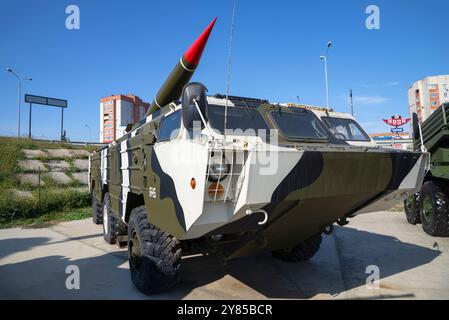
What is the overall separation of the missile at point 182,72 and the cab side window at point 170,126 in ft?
5.81

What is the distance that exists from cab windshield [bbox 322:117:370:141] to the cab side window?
1.71 meters

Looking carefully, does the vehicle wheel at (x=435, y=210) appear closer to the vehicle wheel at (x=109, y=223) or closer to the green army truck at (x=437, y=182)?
the green army truck at (x=437, y=182)

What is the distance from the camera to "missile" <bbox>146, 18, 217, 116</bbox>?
486 centimetres

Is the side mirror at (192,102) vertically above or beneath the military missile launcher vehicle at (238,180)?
above

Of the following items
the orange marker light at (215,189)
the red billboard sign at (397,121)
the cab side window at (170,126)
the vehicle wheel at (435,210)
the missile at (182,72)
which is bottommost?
the vehicle wheel at (435,210)

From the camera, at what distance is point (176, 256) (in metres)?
3.41

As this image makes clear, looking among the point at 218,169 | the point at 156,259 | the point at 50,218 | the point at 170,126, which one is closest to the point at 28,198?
the point at 50,218

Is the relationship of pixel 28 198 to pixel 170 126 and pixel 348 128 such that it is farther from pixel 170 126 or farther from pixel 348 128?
pixel 348 128

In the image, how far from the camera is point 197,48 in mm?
4930

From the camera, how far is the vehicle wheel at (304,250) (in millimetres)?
4652

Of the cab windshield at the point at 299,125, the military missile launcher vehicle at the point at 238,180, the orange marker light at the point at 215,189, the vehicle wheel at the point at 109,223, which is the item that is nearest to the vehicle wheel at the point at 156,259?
the military missile launcher vehicle at the point at 238,180

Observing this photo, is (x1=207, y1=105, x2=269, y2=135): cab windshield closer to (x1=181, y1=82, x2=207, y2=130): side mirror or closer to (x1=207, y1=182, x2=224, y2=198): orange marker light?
(x1=181, y1=82, x2=207, y2=130): side mirror

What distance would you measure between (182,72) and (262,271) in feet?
10.0

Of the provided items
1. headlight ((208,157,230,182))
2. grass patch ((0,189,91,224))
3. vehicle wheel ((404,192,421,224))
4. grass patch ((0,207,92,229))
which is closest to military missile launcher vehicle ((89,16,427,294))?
headlight ((208,157,230,182))
